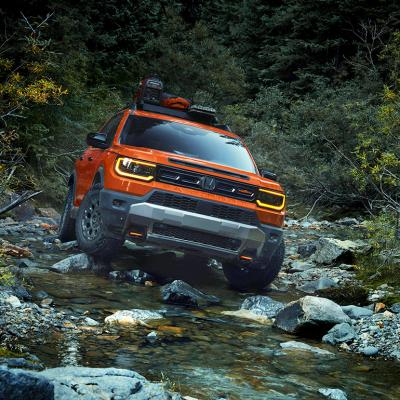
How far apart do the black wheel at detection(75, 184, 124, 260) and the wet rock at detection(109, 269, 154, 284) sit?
23cm

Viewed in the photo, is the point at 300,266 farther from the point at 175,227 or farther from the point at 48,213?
the point at 48,213

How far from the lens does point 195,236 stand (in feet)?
22.2

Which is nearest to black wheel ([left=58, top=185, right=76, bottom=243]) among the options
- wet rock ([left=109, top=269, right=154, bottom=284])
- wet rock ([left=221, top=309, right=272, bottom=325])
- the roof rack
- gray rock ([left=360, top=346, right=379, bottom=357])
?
the roof rack

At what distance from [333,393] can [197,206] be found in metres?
3.16

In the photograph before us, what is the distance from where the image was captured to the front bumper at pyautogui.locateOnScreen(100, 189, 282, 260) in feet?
21.6

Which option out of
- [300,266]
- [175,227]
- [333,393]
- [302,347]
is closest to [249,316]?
[302,347]

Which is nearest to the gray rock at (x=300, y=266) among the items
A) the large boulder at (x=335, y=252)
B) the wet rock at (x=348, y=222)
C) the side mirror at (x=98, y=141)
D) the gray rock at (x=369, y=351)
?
the large boulder at (x=335, y=252)

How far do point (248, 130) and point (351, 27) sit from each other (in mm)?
8559

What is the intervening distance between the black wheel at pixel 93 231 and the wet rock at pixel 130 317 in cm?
147

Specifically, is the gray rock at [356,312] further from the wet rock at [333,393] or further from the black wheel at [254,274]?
the wet rock at [333,393]

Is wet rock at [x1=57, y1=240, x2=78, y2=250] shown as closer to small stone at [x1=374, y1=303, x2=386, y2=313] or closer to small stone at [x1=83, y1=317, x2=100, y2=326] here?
small stone at [x1=83, y1=317, x2=100, y2=326]

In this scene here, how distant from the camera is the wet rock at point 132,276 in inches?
290

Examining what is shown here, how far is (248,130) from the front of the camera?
76.3 ft

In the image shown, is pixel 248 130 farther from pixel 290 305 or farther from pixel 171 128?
pixel 290 305
